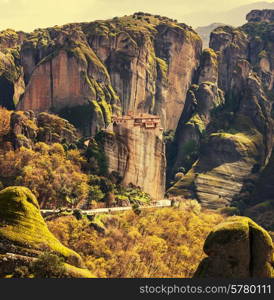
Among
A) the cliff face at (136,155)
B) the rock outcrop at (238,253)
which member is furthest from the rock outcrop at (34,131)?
the rock outcrop at (238,253)

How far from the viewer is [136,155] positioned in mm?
162875

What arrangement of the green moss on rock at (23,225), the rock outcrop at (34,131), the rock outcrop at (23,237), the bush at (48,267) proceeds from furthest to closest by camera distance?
the rock outcrop at (34,131), the green moss on rock at (23,225), the rock outcrop at (23,237), the bush at (48,267)

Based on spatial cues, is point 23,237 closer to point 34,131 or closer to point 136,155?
point 34,131

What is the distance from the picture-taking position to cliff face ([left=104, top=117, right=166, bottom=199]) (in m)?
159

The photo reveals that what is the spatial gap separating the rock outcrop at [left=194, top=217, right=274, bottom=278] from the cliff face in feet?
295

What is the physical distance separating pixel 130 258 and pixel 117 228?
480 inches

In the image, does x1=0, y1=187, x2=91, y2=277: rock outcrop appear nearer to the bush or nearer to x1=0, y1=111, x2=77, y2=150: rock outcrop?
the bush

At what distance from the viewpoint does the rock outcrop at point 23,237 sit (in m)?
69.4

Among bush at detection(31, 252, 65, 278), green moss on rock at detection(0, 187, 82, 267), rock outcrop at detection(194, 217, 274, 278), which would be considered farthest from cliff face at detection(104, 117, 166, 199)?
rock outcrop at detection(194, 217, 274, 278)

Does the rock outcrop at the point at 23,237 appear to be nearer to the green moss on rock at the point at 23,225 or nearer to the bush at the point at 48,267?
the green moss on rock at the point at 23,225

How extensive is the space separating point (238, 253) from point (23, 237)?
16414 millimetres

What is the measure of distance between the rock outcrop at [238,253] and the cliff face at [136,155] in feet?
295

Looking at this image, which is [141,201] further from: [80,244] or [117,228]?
[80,244]

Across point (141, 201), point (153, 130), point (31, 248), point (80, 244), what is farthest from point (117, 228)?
point (31, 248)
